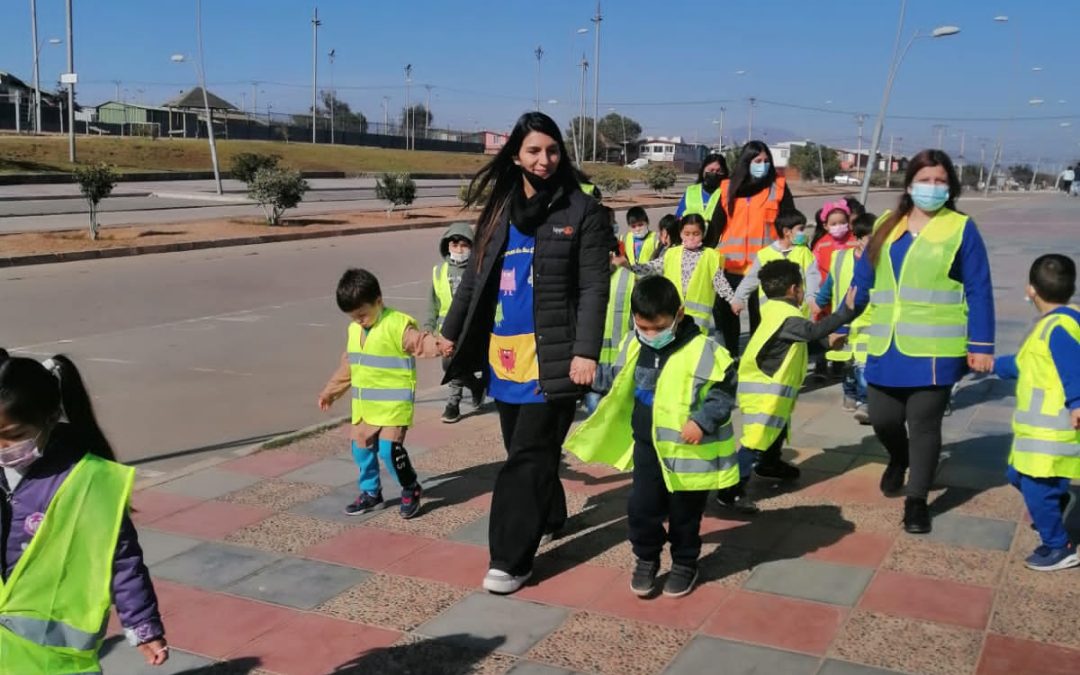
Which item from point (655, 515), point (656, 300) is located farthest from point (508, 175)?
point (655, 515)

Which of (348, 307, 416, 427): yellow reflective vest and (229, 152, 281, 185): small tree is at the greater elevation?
(229, 152, 281, 185): small tree

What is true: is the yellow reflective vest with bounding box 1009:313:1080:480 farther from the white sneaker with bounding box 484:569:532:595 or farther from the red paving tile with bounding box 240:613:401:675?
the red paving tile with bounding box 240:613:401:675

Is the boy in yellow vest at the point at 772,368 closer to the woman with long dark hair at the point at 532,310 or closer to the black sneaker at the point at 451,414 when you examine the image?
the woman with long dark hair at the point at 532,310

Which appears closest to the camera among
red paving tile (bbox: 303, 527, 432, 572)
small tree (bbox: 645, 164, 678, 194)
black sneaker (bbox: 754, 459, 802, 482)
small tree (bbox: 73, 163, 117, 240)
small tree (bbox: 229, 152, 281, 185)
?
red paving tile (bbox: 303, 527, 432, 572)

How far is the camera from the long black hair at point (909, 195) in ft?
16.1

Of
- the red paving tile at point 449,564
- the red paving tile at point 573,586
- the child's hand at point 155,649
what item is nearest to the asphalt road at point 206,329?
the red paving tile at point 449,564

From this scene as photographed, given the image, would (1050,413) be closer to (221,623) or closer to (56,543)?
(221,623)

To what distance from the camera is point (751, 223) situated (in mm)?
7738

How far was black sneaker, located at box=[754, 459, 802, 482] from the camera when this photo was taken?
18.9ft

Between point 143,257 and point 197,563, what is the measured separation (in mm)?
15001

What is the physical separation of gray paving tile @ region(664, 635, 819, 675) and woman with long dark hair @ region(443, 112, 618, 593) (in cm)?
85

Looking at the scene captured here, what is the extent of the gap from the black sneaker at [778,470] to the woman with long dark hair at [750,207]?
79.0 inches

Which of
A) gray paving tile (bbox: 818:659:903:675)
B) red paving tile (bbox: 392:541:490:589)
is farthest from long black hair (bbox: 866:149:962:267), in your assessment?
red paving tile (bbox: 392:541:490:589)

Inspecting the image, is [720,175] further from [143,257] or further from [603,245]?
[143,257]
